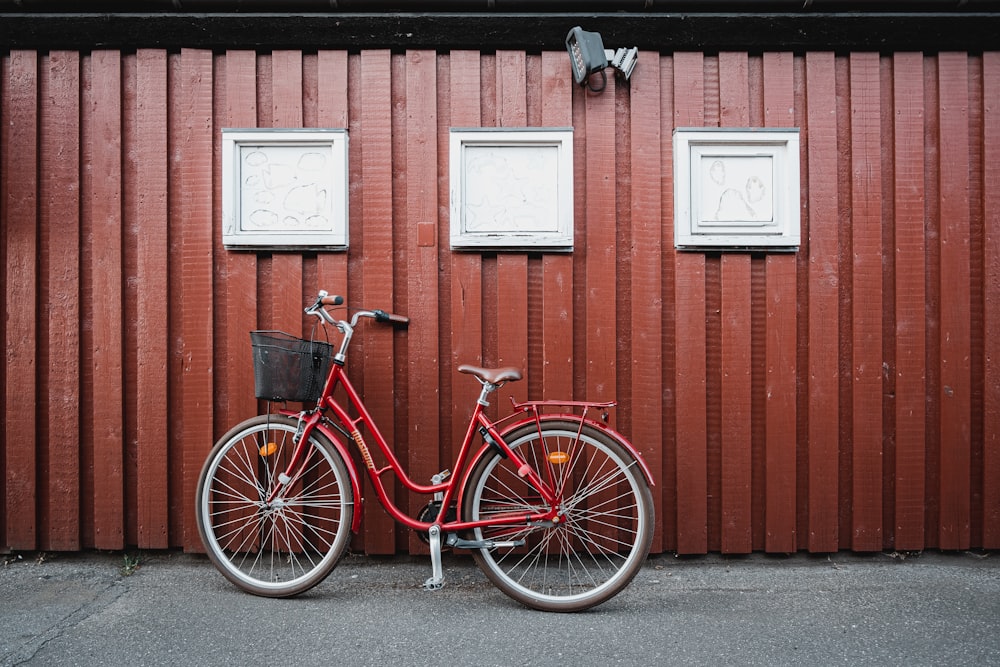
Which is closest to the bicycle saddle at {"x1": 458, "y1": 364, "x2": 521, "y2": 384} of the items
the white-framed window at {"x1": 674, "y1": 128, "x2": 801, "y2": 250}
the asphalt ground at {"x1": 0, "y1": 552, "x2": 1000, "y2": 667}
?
the asphalt ground at {"x1": 0, "y1": 552, "x2": 1000, "y2": 667}

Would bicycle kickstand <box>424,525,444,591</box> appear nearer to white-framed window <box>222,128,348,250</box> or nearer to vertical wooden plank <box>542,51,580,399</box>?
vertical wooden plank <box>542,51,580,399</box>

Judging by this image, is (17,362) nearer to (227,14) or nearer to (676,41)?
(227,14)

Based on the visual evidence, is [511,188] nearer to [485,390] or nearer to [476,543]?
[485,390]

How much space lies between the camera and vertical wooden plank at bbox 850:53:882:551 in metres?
3.57

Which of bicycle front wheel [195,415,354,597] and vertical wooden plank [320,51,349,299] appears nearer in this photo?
bicycle front wheel [195,415,354,597]

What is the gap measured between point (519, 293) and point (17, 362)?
2809 millimetres

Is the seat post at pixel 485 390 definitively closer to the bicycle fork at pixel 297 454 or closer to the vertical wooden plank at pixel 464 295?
the vertical wooden plank at pixel 464 295

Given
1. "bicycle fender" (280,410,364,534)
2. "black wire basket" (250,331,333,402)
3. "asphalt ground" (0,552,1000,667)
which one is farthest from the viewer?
"bicycle fender" (280,410,364,534)

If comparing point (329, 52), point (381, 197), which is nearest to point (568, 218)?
point (381, 197)

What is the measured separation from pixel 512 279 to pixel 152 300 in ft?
6.55

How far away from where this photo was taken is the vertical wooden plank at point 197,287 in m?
3.56

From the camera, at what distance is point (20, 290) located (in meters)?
3.59

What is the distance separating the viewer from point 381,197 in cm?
357

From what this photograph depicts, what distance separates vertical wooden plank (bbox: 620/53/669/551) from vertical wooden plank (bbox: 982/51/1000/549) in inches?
71.1
